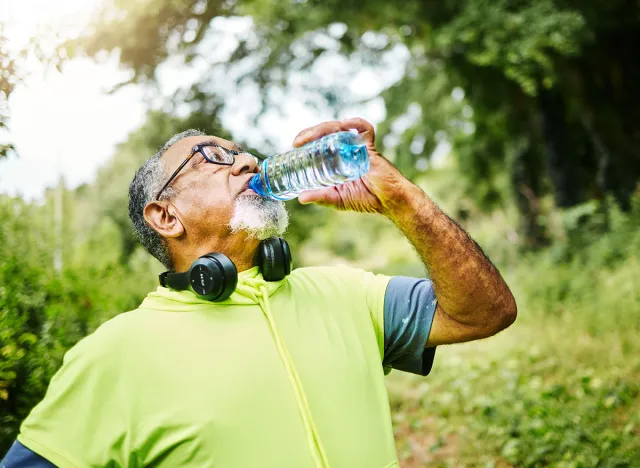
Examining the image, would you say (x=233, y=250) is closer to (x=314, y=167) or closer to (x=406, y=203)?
(x=314, y=167)

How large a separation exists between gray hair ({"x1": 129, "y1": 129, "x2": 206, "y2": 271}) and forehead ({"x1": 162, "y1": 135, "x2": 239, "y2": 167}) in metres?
0.03

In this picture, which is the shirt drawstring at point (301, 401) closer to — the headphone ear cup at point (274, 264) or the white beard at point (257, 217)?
the headphone ear cup at point (274, 264)

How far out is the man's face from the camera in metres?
2.05

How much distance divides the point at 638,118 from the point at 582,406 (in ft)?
27.4

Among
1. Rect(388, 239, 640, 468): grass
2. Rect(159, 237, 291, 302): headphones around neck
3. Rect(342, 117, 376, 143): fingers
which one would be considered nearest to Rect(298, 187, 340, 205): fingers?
Rect(342, 117, 376, 143): fingers

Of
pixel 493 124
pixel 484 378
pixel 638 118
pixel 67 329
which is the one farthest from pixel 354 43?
pixel 67 329

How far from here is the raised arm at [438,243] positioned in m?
1.94

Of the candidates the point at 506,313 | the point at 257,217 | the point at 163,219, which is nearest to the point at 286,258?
the point at 257,217

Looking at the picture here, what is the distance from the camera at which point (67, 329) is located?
2.99 m

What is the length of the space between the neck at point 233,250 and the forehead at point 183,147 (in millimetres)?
345

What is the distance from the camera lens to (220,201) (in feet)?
6.93

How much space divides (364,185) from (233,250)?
1.74 ft

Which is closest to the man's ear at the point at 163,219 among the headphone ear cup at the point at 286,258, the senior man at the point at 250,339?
the senior man at the point at 250,339

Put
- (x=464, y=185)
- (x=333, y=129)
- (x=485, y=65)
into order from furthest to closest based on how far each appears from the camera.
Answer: (x=464, y=185) → (x=485, y=65) → (x=333, y=129)
